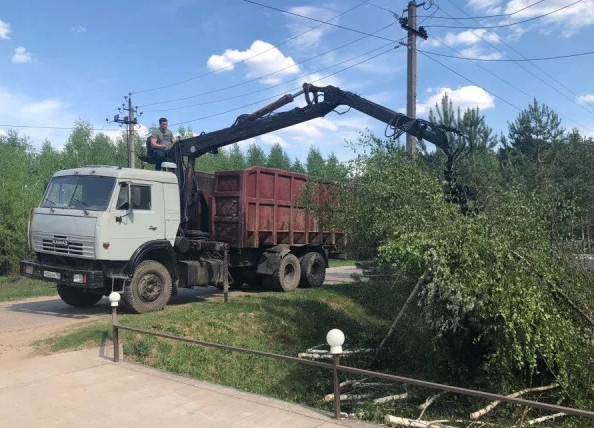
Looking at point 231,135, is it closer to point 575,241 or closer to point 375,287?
point 375,287

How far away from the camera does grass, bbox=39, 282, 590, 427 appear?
254 inches

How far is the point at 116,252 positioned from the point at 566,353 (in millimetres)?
7308

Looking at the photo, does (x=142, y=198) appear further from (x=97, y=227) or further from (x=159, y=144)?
(x=159, y=144)

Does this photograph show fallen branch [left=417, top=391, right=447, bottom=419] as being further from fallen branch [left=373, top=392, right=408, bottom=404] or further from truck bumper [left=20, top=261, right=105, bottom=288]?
truck bumper [left=20, top=261, right=105, bottom=288]

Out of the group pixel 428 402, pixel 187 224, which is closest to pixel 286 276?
pixel 187 224

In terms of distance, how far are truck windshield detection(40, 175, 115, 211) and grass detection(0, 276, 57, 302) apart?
177 inches

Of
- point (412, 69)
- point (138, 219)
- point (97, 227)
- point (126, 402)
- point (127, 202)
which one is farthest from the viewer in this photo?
point (412, 69)

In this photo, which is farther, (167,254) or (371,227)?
(167,254)

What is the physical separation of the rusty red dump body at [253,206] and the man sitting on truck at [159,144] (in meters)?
0.98

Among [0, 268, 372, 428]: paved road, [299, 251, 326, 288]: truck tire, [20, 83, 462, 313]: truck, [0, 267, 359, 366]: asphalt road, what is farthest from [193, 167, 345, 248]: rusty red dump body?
[0, 268, 372, 428]: paved road

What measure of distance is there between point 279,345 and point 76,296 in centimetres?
459

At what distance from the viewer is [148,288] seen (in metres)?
9.85

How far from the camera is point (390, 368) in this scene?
8641 millimetres

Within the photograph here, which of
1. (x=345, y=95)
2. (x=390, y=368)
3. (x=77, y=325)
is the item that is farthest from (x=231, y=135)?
(x=390, y=368)
